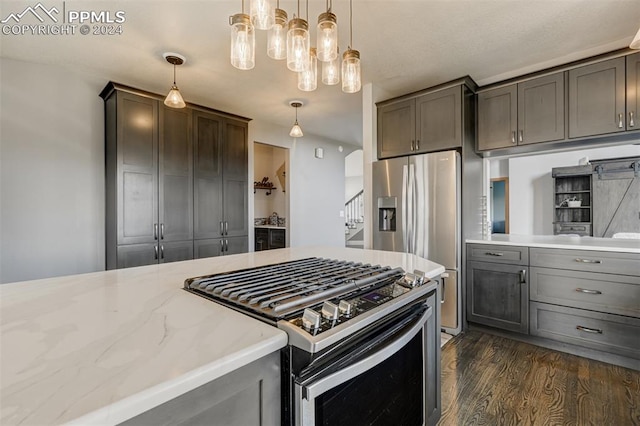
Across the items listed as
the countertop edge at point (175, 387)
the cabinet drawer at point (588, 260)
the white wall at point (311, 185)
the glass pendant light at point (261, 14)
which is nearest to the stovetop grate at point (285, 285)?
the countertop edge at point (175, 387)

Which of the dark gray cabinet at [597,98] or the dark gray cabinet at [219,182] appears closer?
the dark gray cabinet at [597,98]

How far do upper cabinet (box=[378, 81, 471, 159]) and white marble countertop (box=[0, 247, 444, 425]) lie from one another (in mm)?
2788

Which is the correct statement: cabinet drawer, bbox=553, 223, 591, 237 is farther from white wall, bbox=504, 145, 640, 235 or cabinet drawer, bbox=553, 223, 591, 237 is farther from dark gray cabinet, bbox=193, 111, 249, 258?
dark gray cabinet, bbox=193, 111, 249, 258

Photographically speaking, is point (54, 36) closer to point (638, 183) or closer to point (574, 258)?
point (574, 258)

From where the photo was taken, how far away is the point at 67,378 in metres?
0.51

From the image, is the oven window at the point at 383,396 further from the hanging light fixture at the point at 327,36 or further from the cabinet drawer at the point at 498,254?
the cabinet drawer at the point at 498,254

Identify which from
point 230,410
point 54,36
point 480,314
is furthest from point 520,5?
point 54,36

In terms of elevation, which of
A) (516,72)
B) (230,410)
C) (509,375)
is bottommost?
(509,375)

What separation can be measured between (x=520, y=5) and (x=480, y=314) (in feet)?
8.36

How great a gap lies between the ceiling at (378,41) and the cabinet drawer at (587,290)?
1.88m

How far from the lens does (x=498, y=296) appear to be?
2822 mm

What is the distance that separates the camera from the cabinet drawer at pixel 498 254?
8.90 ft

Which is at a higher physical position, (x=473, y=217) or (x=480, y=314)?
(x=473, y=217)

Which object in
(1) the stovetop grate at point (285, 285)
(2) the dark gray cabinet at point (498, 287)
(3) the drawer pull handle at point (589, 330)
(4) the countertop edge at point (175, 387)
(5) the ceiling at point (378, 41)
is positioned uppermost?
(5) the ceiling at point (378, 41)
